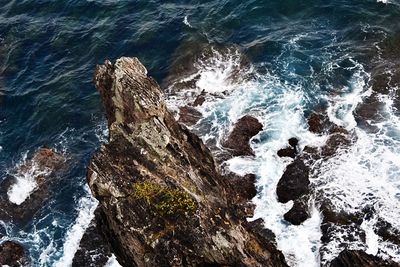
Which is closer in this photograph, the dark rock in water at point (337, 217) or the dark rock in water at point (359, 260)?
the dark rock in water at point (359, 260)

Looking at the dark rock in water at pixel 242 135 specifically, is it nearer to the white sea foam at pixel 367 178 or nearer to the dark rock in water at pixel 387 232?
the white sea foam at pixel 367 178

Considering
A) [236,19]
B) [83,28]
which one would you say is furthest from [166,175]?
[83,28]

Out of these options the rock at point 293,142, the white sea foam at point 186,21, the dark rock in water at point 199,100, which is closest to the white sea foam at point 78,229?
the dark rock in water at point 199,100

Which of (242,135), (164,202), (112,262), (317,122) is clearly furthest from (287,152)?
(112,262)

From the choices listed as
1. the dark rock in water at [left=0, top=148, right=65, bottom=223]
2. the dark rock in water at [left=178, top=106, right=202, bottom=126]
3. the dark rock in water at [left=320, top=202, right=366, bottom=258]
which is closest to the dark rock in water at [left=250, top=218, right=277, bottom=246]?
the dark rock in water at [left=320, top=202, right=366, bottom=258]

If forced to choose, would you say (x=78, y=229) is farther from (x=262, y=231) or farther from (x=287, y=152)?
(x=287, y=152)
